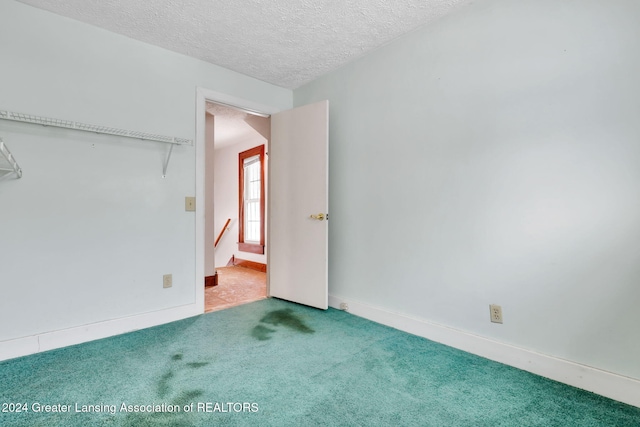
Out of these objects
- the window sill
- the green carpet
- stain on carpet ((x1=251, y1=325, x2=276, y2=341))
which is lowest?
stain on carpet ((x1=251, y1=325, x2=276, y2=341))

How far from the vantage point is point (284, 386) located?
157 centimetres

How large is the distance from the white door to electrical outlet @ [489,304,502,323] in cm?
137

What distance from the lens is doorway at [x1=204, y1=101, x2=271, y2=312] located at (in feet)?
13.0

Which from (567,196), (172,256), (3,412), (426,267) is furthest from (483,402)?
(172,256)

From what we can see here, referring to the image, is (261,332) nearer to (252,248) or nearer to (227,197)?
(252,248)

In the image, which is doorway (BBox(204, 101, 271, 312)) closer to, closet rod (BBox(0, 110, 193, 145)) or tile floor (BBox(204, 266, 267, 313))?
tile floor (BBox(204, 266, 267, 313))

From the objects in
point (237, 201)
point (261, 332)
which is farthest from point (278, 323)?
point (237, 201)

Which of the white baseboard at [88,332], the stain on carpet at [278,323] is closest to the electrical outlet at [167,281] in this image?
the white baseboard at [88,332]

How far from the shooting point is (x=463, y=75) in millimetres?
2061

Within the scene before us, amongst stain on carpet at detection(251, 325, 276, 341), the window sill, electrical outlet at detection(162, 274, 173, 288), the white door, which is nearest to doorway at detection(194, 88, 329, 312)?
the white door

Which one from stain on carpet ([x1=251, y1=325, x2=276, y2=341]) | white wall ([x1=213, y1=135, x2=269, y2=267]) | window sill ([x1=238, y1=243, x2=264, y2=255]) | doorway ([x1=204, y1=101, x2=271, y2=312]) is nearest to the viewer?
stain on carpet ([x1=251, y1=325, x2=276, y2=341])

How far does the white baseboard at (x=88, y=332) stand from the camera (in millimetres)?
1910

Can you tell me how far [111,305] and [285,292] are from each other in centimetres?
152

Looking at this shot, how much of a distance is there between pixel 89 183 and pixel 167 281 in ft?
3.17
